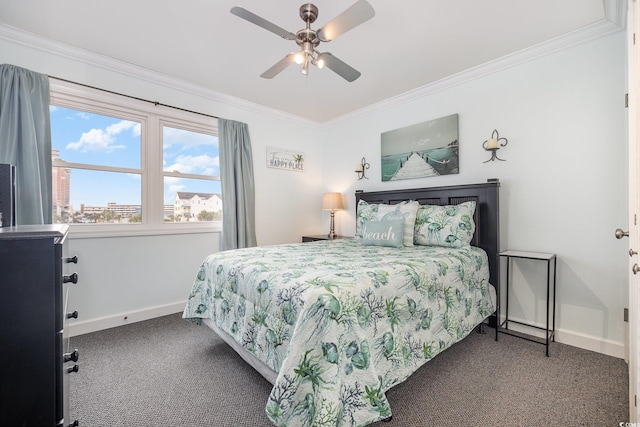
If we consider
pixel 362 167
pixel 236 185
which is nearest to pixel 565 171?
pixel 362 167

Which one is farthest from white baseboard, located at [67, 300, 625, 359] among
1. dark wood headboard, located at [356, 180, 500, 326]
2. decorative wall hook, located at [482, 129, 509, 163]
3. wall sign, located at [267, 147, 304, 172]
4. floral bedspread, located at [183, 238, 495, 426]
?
wall sign, located at [267, 147, 304, 172]

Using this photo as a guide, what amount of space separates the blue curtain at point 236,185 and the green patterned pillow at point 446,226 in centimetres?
204

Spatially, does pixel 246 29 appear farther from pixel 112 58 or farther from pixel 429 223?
pixel 429 223

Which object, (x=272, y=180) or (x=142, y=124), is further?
(x=272, y=180)

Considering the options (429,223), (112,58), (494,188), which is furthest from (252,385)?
(112,58)

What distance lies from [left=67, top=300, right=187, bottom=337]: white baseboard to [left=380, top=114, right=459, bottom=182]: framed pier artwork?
2.96m

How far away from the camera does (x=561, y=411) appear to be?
1.58m

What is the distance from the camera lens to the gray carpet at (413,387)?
1.54 meters

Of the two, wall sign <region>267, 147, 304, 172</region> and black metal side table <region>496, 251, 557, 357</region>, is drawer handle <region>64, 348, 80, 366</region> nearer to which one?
black metal side table <region>496, 251, 557, 357</region>

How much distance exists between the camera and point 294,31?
2.30 m

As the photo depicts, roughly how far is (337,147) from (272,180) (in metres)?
1.17

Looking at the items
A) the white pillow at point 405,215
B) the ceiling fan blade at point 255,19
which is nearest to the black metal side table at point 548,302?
the white pillow at point 405,215

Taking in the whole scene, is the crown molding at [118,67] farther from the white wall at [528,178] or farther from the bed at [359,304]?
the bed at [359,304]

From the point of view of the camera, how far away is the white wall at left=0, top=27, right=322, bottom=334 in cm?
255
